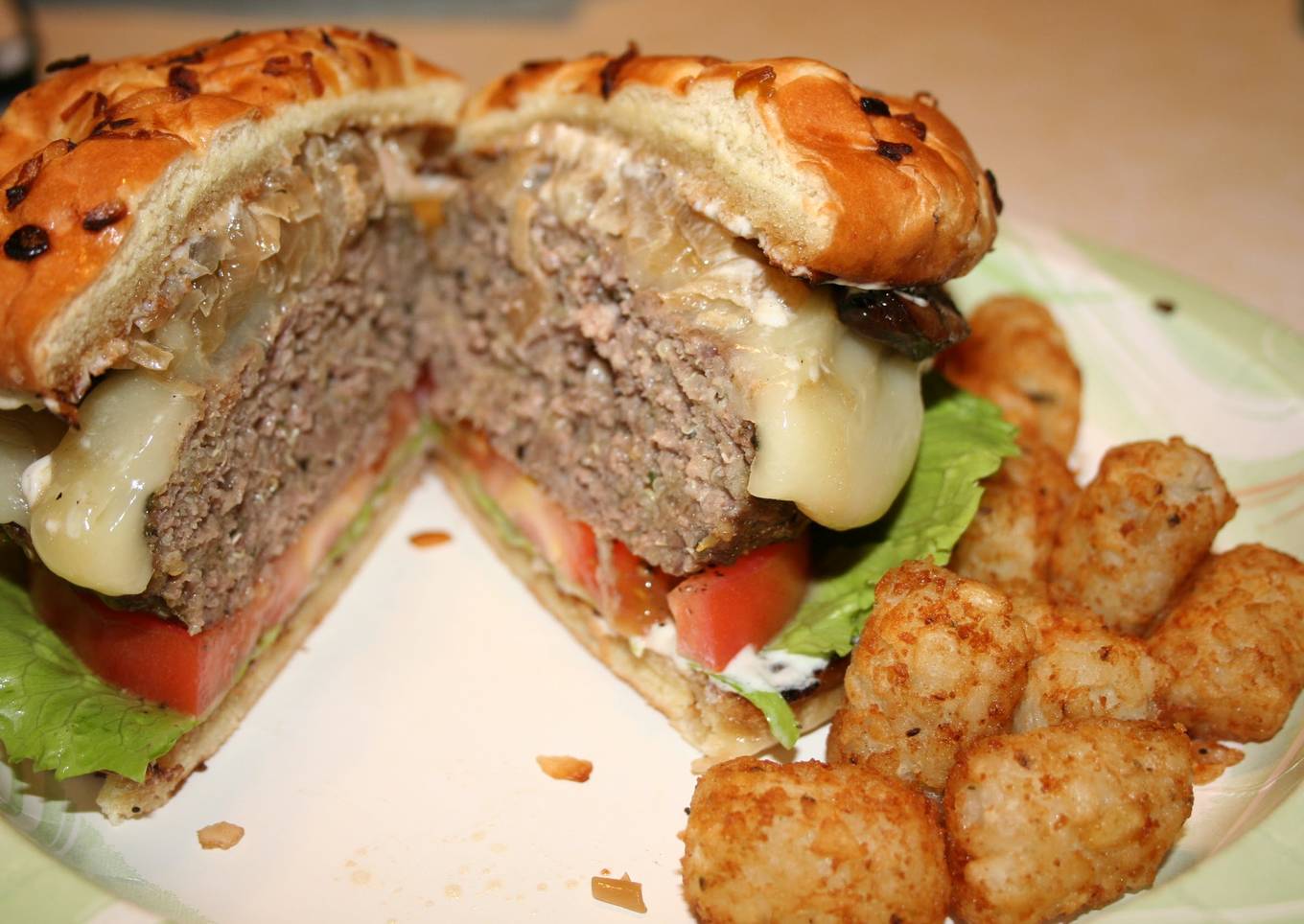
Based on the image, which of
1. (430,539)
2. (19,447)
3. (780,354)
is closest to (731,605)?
(780,354)

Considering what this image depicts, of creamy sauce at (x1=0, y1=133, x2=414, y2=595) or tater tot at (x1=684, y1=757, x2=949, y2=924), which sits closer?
tater tot at (x1=684, y1=757, x2=949, y2=924)

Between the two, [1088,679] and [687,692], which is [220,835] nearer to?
[687,692]

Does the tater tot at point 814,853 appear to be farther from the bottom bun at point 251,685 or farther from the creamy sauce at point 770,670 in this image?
the bottom bun at point 251,685

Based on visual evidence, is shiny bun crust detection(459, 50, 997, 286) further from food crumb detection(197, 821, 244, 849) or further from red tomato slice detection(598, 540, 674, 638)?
food crumb detection(197, 821, 244, 849)

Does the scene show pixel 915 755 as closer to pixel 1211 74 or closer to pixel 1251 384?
pixel 1251 384

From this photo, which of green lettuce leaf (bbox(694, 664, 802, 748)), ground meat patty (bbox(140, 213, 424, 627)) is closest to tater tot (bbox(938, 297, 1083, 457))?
green lettuce leaf (bbox(694, 664, 802, 748))

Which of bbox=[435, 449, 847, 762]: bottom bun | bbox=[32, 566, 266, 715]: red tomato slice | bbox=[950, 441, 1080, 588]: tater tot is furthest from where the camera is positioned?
bbox=[950, 441, 1080, 588]: tater tot

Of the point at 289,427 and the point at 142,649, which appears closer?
the point at 142,649
